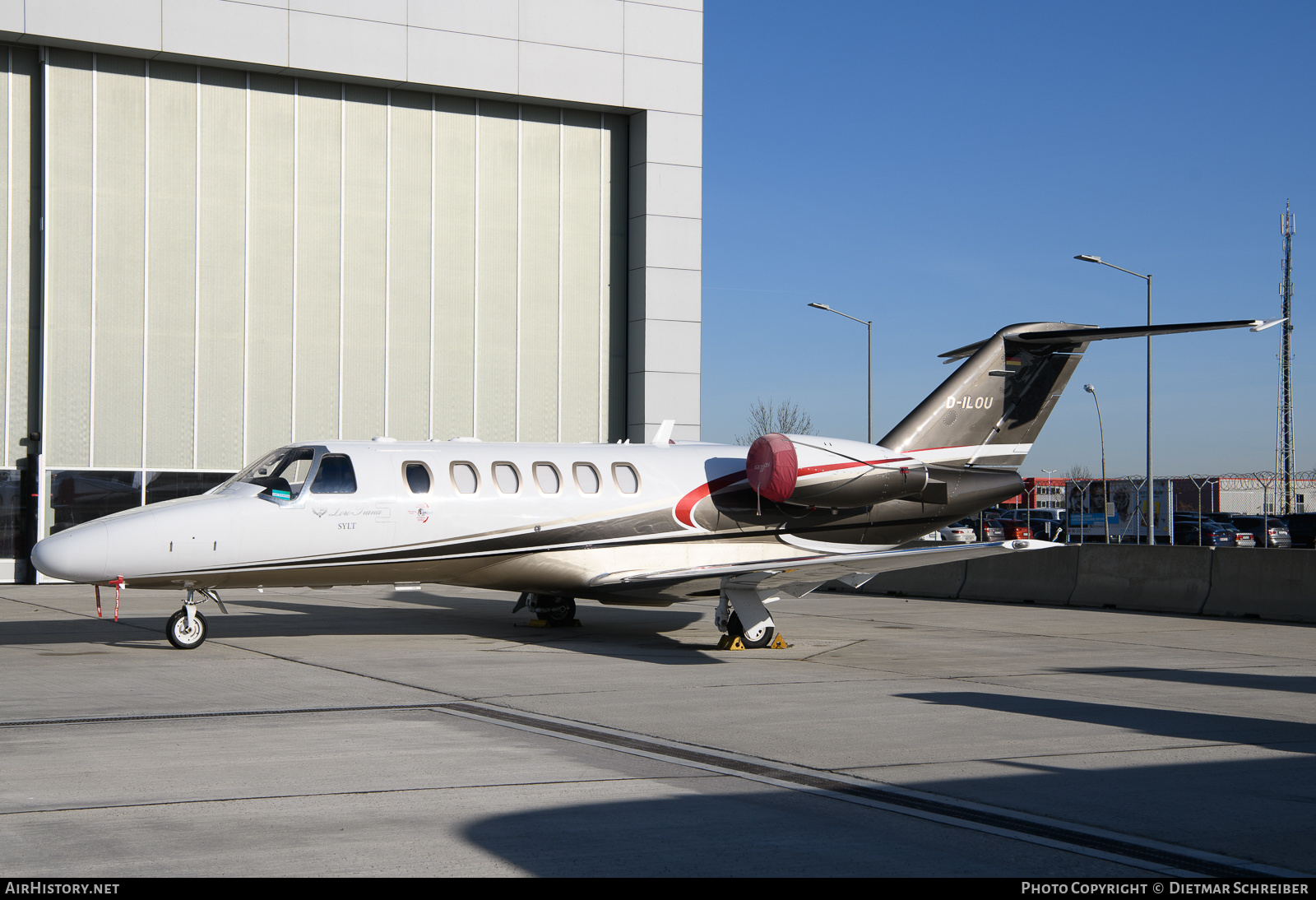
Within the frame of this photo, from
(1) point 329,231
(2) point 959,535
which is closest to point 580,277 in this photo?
(1) point 329,231

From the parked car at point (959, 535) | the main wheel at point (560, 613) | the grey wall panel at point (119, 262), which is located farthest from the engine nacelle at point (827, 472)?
the parked car at point (959, 535)

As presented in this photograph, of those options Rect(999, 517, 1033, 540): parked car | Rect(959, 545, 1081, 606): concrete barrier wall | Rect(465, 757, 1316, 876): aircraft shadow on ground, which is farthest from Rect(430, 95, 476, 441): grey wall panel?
Rect(999, 517, 1033, 540): parked car

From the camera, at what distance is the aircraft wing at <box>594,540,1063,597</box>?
45.1 feet

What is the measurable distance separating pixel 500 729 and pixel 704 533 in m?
7.97

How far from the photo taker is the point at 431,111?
30.6 metres

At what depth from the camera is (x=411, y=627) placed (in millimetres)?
18594

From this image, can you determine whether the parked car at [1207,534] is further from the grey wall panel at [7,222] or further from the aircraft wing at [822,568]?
the grey wall panel at [7,222]

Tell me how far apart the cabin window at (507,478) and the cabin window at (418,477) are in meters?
0.91

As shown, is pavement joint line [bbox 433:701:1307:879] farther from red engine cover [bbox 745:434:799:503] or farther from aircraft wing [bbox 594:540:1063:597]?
red engine cover [bbox 745:434:799:503]

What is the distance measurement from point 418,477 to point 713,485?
4.08 m

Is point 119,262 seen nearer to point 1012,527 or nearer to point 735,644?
point 735,644

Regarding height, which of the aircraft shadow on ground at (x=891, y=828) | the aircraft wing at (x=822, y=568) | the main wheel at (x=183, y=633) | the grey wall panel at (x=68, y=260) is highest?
the grey wall panel at (x=68, y=260)

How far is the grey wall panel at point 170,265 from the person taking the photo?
28297mm
